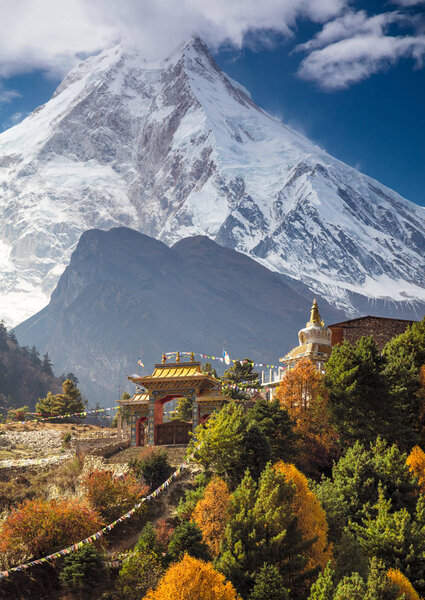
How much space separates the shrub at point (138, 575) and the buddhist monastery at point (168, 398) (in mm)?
17884

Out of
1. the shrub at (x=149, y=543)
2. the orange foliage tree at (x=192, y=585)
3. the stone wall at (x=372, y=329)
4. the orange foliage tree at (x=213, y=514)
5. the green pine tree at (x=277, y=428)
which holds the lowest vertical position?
the orange foliage tree at (x=192, y=585)

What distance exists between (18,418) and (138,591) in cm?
5256

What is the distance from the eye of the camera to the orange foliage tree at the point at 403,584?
27609 millimetres

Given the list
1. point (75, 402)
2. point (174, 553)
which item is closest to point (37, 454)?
point (174, 553)

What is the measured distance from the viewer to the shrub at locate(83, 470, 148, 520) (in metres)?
32.8

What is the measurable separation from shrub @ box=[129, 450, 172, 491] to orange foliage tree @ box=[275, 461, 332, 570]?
7.58m

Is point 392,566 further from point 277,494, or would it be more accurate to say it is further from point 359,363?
point 359,363

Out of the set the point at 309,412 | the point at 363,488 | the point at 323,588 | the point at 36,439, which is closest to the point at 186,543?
the point at 323,588

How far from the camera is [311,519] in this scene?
3039 centimetres

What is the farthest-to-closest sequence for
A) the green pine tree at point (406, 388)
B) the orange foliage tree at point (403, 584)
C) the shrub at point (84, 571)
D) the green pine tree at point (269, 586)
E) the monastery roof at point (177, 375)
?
the monastery roof at point (177, 375), the green pine tree at point (406, 388), the orange foliage tree at point (403, 584), the shrub at point (84, 571), the green pine tree at point (269, 586)

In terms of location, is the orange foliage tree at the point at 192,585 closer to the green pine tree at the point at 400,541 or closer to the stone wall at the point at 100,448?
the green pine tree at the point at 400,541

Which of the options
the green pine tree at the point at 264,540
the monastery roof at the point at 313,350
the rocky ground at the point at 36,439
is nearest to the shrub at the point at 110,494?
the green pine tree at the point at 264,540

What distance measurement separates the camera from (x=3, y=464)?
40.4m

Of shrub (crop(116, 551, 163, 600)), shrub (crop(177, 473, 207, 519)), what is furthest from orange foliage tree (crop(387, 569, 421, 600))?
shrub (crop(116, 551, 163, 600))
